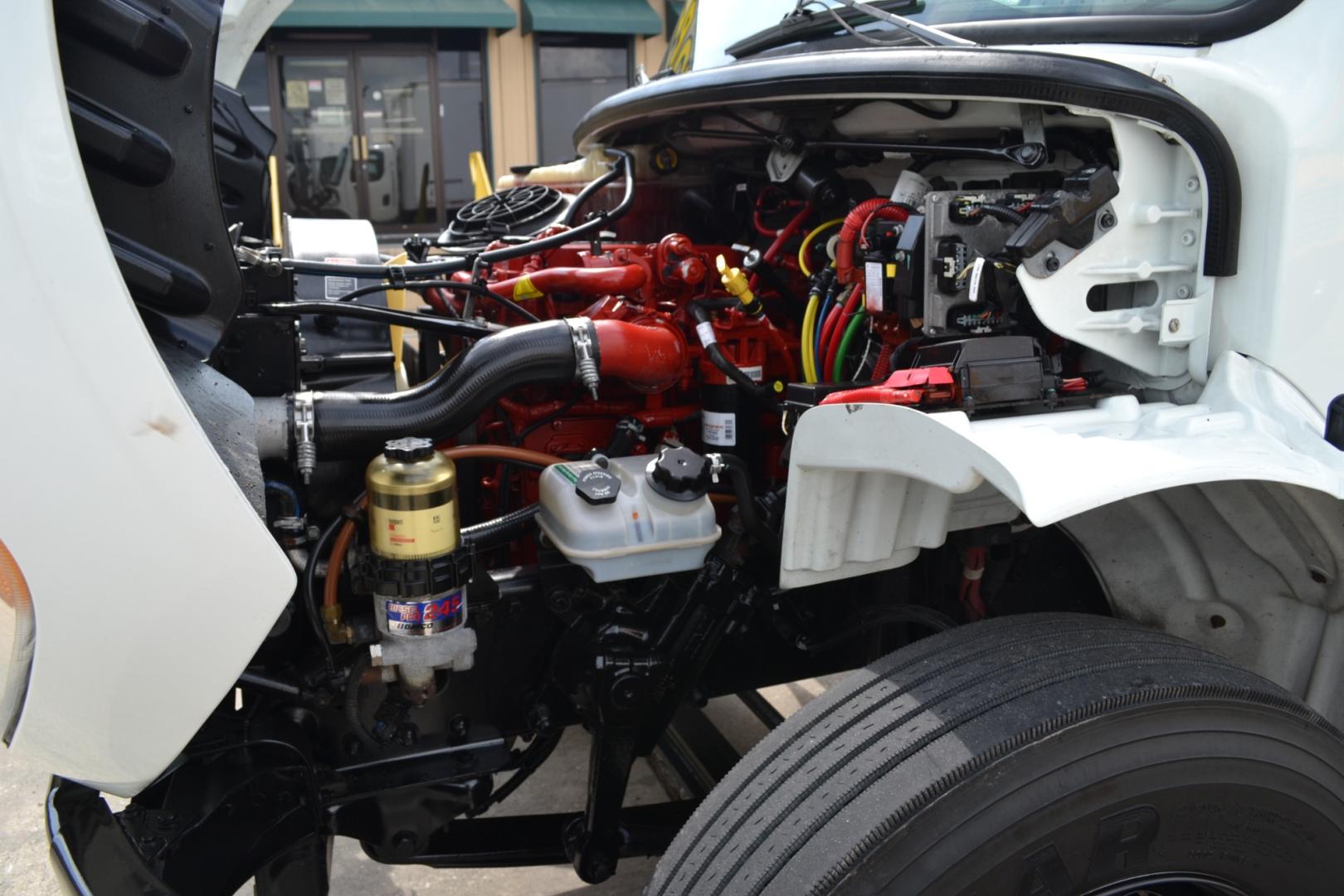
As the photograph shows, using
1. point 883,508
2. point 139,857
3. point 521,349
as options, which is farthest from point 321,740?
point 883,508

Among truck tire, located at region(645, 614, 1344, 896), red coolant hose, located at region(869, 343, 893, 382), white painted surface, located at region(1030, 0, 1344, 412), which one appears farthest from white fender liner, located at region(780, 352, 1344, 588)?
red coolant hose, located at region(869, 343, 893, 382)

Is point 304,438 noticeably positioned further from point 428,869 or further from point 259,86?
point 259,86

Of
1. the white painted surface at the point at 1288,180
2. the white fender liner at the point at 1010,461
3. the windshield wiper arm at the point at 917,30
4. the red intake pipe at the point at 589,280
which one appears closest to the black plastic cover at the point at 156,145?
the white fender liner at the point at 1010,461

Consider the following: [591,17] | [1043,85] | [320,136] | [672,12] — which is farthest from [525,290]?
[320,136]

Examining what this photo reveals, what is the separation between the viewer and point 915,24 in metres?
2.05

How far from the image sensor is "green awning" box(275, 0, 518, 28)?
11656mm

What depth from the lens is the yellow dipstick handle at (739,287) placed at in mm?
2328

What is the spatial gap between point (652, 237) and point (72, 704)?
2267 millimetres

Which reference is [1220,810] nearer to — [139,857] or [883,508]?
[883,508]

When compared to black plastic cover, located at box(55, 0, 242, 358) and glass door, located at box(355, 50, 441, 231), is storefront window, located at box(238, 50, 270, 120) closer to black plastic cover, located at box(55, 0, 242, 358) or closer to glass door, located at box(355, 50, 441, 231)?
glass door, located at box(355, 50, 441, 231)

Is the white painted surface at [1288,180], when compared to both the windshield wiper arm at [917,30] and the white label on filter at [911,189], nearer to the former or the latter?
the windshield wiper arm at [917,30]

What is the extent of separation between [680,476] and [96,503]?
3.18 feet

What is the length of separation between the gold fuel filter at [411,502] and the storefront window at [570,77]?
39.8 feet

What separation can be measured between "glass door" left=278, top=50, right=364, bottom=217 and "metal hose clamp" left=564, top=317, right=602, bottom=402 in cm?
1163
